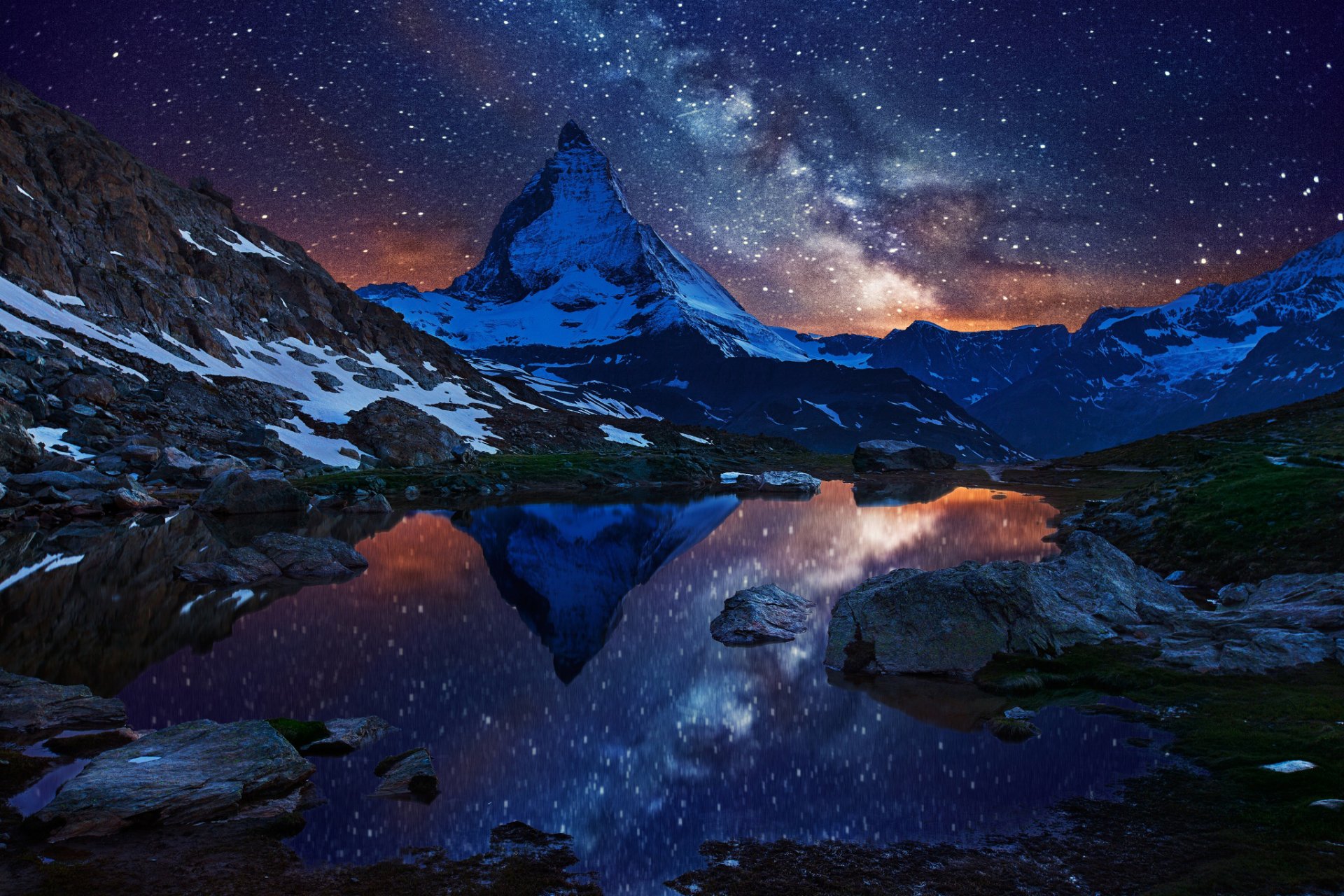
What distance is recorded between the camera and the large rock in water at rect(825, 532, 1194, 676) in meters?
17.0

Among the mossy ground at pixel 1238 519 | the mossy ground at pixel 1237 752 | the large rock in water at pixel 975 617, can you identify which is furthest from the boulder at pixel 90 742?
the mossy ground at pixel 1238 519

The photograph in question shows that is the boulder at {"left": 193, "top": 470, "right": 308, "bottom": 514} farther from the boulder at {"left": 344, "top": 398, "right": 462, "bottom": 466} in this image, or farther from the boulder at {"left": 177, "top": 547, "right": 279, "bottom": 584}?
the boulder at {"left": 344, "top": 398, "right": 462, "bottom": 466}

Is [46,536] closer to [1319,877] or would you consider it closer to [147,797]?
[147,797]

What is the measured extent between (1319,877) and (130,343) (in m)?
102

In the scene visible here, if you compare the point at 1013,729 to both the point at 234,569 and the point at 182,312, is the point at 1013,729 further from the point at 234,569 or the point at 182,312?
the point at 182,312

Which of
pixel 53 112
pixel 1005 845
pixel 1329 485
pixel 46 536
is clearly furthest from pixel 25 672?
pixel 53 112

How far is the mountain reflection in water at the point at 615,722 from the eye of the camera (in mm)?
10305

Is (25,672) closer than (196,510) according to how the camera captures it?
Yes

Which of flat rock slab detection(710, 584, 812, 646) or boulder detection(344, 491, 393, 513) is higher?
boulder detection(344, 491, 393, 513)

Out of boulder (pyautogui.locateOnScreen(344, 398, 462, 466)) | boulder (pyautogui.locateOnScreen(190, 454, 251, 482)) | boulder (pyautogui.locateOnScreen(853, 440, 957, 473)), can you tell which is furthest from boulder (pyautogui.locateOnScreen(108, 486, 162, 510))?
boulder (pyautogui.locateOnScreen(853, 440, 957, 473))

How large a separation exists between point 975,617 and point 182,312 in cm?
11072

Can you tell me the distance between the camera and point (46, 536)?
33469 millimetres

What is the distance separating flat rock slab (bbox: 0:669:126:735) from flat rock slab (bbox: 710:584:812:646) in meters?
13.9

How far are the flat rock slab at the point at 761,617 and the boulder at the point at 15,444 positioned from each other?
4733 centimetres
